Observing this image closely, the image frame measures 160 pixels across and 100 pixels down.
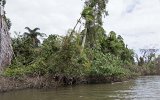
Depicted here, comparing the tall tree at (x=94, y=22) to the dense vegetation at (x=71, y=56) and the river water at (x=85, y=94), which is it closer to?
the dense vegetation at (x=71, y=56)

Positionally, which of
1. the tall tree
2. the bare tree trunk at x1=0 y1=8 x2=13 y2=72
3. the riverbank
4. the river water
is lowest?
the river water

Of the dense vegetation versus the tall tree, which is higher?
the tall tree

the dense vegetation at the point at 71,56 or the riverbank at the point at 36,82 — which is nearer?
the riverbank at the point at 36,82

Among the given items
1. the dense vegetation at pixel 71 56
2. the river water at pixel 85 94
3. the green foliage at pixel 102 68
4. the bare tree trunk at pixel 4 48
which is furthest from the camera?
the green foliage at pixel 102 68

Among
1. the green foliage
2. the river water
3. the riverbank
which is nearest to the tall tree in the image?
the green foliage

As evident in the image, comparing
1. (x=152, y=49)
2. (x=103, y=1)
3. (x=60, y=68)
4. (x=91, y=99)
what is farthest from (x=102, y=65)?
(x=152, y=49)

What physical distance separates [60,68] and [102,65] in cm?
494

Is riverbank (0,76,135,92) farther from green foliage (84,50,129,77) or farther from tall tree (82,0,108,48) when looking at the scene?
tall tree (82,0,108,48)

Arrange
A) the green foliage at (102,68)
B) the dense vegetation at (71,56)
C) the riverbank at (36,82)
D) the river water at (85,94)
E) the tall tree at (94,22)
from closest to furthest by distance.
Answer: the river water at (85,94) < the riverbank at (36,82) < the dense vegetation at (71,56) < the green foliage at (102,68) < the tall tree at (94,22)

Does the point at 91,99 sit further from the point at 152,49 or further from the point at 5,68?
the point at 152,49

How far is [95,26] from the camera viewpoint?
3956 centimetres

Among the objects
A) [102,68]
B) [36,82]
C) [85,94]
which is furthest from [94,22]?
[85,94]

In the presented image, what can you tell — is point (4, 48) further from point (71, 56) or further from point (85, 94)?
point (85, 94)

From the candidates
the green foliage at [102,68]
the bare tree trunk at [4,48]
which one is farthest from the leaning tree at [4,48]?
the green foliage at [102,68]
